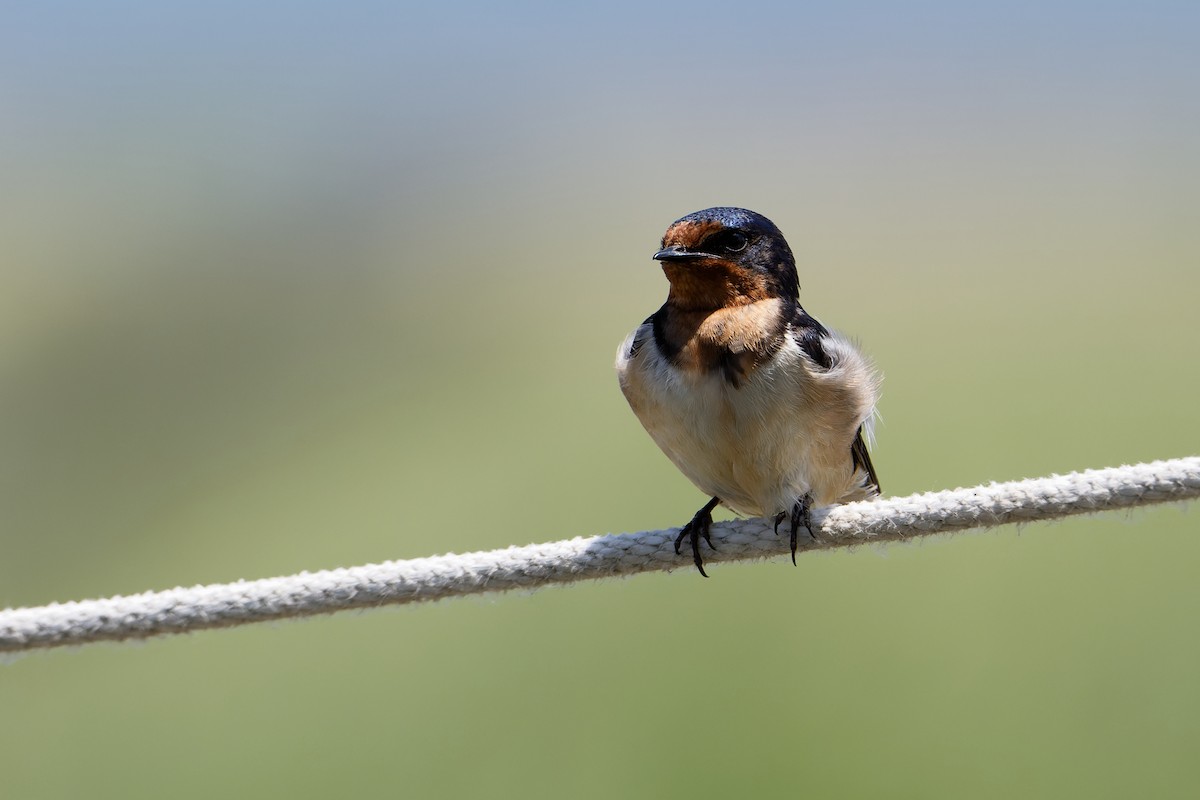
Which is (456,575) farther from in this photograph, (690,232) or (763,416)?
(690,232)

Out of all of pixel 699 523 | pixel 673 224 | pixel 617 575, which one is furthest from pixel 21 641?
pixel 673 224

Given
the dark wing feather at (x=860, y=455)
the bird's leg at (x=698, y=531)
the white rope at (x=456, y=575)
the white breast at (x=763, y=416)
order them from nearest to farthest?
1. the white rope at (x=456, y=575)
2. the bird's leg at (x=698, y=531)
3. the white breast at (x=763, y=416)
4. the dark wing feather at (x=860, y=455)

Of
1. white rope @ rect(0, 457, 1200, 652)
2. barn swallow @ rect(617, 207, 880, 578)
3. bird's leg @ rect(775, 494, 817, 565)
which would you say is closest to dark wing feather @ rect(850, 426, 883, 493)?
barn swallow @ rect(617, 207, 880, 578)

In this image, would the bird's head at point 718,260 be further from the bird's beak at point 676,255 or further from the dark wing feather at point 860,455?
the dark wing feather at point 860,455

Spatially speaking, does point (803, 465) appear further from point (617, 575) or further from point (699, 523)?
point (617, 575)

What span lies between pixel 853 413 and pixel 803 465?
0.11 meters

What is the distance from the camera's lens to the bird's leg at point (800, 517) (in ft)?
5.03

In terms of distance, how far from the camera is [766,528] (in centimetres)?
163

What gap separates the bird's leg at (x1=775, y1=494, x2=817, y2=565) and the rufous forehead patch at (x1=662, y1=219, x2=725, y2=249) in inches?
15.9

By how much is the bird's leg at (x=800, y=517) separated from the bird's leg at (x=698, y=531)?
0.31 ft

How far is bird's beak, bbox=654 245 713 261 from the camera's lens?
1.69 meters

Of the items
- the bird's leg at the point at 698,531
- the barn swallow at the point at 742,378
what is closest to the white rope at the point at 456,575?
the bird's leg at the point at 698,531

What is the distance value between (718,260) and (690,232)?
0.06 meters

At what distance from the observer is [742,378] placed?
163cm
